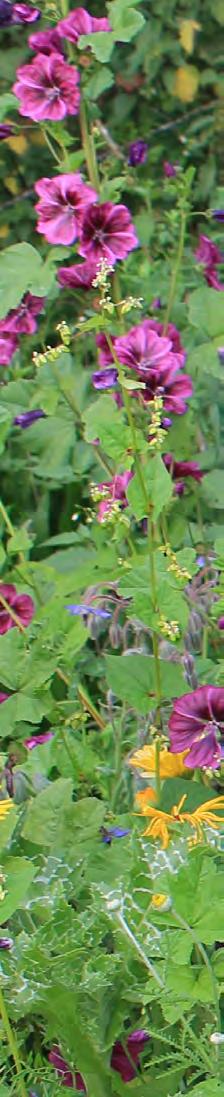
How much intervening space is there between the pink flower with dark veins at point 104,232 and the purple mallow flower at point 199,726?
2.31 feet

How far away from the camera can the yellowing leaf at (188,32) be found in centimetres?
395

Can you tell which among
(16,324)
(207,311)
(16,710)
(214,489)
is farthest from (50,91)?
(16,710)

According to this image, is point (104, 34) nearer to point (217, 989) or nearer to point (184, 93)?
point (217, 989)

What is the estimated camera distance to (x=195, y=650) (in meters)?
2.04

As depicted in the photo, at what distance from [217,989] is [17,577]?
1111 mm

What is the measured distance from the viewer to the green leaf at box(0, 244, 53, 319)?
91.5 inches

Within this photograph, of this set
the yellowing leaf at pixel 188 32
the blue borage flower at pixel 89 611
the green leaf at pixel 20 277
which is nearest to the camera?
the blue borage flower at pixel 89 611

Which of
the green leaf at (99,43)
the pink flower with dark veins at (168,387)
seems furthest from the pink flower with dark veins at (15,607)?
the green leaf at (99,43)

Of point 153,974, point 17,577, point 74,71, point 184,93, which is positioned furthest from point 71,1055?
point 184,93

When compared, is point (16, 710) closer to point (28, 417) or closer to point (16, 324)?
point (16, 324)

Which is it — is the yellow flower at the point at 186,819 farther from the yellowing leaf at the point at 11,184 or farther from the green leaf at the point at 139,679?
the yellowing leaf at the point at 11,184

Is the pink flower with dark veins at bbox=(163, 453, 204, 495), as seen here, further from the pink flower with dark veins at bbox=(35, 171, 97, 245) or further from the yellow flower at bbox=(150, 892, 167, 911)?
the yellow flower at bbox=(150, 892, 167, 911)

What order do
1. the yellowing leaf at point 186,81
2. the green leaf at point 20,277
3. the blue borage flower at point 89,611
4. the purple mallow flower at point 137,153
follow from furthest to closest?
1. the yellowing leaf at point 186,81
2. the purple mallow flower at point 137,153
3. the green leaf at point 20,277
4. the blue borage flower at point 89,611

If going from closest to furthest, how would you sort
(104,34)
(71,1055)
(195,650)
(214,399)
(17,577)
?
(71,1055)
(195,650)
(104,34)
(17,577)
(214,399)
